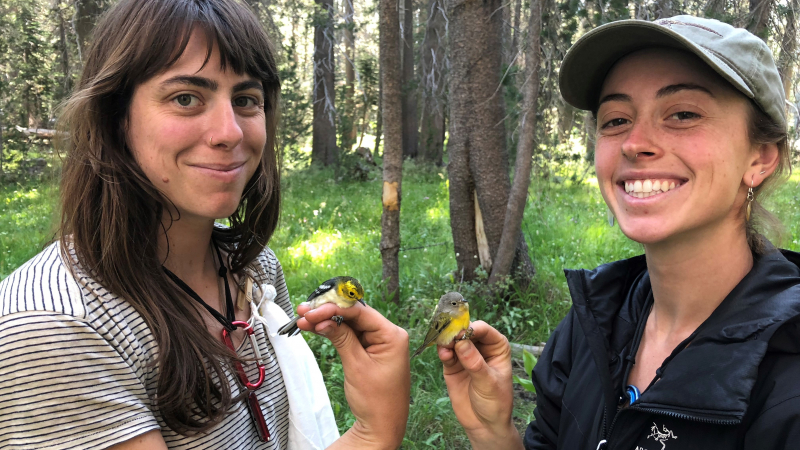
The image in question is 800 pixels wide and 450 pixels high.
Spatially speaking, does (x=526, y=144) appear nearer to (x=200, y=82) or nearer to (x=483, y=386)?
(x=483, y=386)

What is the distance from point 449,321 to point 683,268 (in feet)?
2.86

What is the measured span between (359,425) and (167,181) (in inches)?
43.9

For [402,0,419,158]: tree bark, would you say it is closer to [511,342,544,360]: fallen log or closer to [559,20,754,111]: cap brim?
[511,342,544,360]: fallen log

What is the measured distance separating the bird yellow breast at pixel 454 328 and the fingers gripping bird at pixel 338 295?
14.9 inches

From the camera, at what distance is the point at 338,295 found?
1.90 m

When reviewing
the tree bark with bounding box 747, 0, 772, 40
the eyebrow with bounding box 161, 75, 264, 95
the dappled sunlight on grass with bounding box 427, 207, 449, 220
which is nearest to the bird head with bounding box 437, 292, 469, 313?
the eyebrow with bounding box 161, 75, 264, 95

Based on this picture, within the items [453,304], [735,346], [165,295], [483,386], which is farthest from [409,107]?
[735,346]

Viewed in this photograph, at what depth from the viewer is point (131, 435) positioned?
53.8 inches

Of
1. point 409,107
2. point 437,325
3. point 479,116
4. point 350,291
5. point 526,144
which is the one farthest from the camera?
point 409,107

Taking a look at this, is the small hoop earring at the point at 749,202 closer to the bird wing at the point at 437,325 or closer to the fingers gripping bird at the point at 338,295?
the bird wing at the point at 437,325

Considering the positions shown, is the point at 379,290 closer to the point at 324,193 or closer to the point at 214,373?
the point at 214,373

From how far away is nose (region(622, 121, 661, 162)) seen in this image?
166cm

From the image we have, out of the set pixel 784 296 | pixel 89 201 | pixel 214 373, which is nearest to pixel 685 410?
pixel 784 296

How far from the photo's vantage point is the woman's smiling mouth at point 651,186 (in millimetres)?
1631
